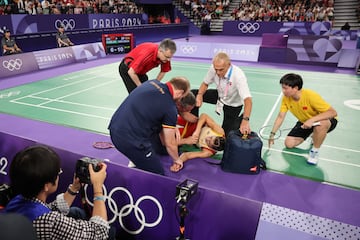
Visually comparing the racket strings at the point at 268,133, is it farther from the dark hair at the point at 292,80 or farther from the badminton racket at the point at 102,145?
the badminton racket at the point at 102,145

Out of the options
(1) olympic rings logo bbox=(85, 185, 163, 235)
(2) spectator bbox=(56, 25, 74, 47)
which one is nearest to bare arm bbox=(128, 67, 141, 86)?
(1) olympic rings logo bbox=(85, 185, 163, 235)

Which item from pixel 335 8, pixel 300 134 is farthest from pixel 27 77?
pixel 335 8

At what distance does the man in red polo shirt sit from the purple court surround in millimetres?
1358

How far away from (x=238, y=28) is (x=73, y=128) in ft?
75.4

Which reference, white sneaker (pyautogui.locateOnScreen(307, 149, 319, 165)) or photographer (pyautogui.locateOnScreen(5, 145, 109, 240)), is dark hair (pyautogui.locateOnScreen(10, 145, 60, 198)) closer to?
photographer (pyautogui.locateOnScreen(5, 145, 109, 240))

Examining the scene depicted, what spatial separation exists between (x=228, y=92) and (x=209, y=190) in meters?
2.88

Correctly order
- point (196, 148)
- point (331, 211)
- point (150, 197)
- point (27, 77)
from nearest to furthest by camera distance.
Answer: point (150, 197)
point (331, 211)
point (196, 148)
point (27, 77)

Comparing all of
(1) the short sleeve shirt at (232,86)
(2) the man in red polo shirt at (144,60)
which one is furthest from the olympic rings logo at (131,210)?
(2) the man in red polo shirt at (144,60)

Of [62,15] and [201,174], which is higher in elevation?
[62,15]

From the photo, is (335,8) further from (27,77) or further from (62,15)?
(27,77)

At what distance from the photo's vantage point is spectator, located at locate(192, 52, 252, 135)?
15.1 feet

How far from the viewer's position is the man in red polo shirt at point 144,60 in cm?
507

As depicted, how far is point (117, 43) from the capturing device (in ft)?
53.0

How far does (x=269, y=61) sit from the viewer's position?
14.3 metres
